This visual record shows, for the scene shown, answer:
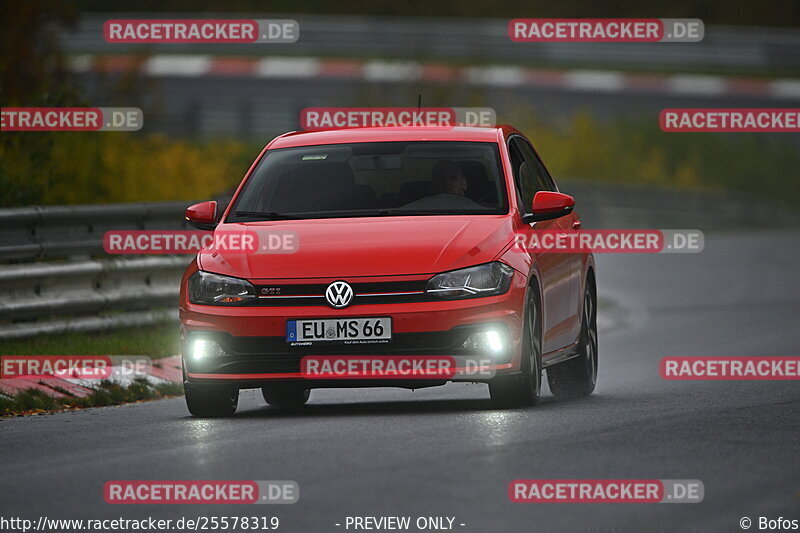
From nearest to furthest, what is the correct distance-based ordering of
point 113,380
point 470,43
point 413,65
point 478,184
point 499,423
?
point 499,423 → point 478,184 → point 113,380 → point 413,65 → point 470,43

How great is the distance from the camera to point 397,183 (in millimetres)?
19781

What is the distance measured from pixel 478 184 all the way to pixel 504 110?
36.0 metres

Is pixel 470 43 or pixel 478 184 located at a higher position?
pixel 478 184

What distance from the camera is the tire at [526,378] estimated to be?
419 inches

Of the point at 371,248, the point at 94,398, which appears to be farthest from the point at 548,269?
the point at 94,398

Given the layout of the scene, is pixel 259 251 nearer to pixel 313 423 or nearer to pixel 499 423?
pixel 313 423

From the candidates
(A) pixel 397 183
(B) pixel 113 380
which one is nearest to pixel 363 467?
(B) pixel 113 380

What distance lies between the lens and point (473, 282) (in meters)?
10.5

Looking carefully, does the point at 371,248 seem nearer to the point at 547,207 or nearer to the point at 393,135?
the point at 547,207

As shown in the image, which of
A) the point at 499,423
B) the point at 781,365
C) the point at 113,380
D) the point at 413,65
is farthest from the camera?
the point at 413,65

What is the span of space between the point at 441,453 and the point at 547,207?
282 cm

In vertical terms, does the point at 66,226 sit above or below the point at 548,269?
below

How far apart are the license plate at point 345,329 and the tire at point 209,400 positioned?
0.69 m

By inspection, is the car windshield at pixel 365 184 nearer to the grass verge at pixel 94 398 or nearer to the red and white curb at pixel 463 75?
the grass verge at pixel 94 398
